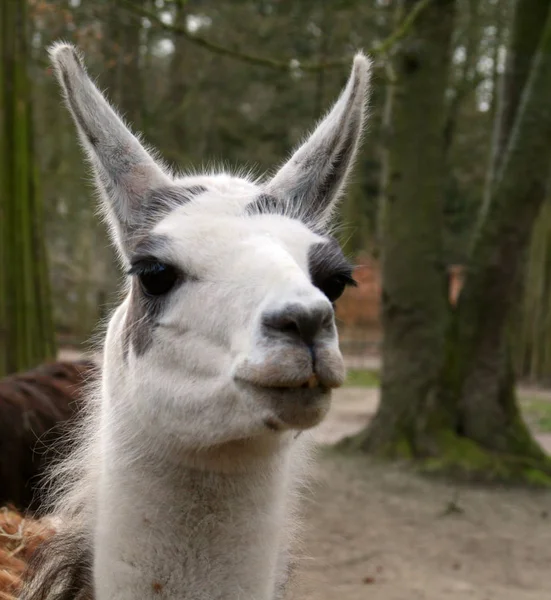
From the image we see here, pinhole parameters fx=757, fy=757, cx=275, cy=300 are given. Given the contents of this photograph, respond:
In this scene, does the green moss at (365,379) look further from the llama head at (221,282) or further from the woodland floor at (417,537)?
the llama head at (221,282)

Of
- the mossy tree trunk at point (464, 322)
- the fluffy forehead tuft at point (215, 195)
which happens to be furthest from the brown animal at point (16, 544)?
the mossy tree trunk at point (464, 322)

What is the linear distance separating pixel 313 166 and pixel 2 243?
20.1 feet

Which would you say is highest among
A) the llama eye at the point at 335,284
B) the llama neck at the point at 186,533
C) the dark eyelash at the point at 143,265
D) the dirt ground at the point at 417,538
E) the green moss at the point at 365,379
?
the dark eyelash at the point at 143,265

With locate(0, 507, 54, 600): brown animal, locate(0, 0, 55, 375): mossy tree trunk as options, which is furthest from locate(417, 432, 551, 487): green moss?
locate(0, 507, 54, 600): brown animal

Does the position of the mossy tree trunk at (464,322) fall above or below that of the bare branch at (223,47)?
below

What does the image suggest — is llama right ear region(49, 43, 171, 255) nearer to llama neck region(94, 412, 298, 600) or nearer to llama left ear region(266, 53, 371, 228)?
llama left ear region(266, 53, 371, 228)

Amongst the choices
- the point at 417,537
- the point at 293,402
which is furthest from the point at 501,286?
the point at 293,402

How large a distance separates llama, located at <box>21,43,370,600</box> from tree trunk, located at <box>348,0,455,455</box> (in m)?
6.49

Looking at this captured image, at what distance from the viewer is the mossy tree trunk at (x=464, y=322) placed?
8.37 meters

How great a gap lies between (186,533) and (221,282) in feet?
2.37

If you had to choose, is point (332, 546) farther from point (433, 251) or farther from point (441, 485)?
point (433, 251)

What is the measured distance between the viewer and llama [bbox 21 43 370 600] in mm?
1866

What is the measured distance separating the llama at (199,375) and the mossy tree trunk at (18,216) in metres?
5.84

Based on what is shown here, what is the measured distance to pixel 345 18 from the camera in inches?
582
